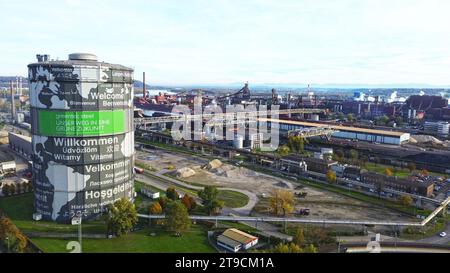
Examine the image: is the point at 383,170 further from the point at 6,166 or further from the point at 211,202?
the point at 6,166

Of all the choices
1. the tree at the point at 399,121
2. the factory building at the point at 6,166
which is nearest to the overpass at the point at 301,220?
the factory building at the point at 6,166

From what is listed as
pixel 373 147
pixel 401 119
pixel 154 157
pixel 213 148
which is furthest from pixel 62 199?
pixel 401 119

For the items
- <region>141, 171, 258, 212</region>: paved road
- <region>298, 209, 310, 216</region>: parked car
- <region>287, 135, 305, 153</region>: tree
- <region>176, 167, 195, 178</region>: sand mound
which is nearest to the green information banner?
<region>141, 171, 258, 212</region>: paved road

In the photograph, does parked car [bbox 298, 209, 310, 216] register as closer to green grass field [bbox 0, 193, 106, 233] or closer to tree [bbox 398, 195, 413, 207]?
tree [bbox 398, 195, 413, 207]

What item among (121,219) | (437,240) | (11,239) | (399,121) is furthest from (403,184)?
(399,121)
